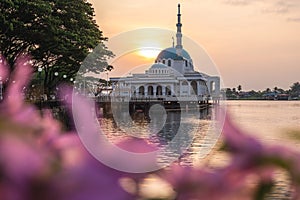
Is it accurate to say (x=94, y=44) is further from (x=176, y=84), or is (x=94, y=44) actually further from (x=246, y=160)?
(x=176, y=84)

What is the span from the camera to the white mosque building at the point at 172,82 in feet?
265

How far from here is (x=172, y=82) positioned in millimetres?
83438

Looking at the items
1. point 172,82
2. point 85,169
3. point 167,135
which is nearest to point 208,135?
point 85,169

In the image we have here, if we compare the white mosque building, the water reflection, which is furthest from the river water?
the white mosque building

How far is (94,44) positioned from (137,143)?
32766 millimetres

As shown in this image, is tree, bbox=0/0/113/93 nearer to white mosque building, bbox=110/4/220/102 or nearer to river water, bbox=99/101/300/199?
river water, bbox=99/101/300/199

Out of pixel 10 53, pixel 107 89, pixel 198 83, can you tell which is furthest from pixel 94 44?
pixel 198 83

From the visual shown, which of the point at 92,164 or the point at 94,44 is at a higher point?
the point at 94,44

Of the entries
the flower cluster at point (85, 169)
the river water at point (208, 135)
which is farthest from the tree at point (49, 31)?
the flower cluster at point (85, 169)

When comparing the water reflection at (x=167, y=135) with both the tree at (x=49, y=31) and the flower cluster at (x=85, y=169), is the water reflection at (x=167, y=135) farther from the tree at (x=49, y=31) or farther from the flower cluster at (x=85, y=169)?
the tree at (x=49, y=31)

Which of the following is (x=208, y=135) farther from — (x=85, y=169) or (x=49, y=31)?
(x=49, y=31)

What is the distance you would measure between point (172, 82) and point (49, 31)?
58389 millimetres

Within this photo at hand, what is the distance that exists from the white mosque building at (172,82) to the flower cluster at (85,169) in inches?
2898

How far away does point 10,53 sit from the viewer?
26.7m
